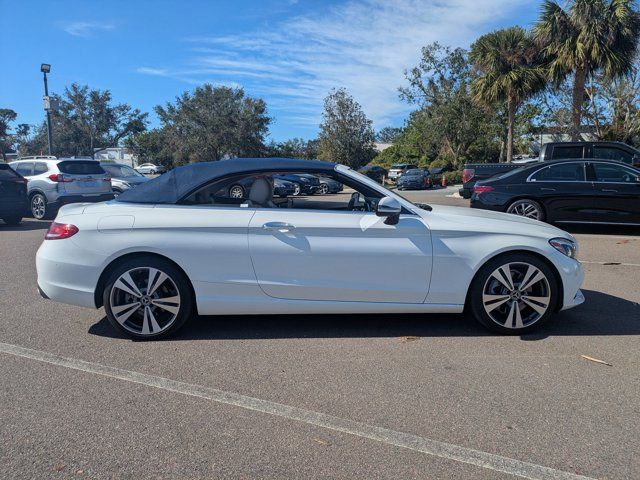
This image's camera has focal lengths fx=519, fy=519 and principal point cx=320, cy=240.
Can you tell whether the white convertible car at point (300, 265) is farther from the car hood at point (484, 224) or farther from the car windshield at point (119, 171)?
the car windshield at point (119, 171)

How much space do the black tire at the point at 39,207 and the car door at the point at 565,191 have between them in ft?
37.9

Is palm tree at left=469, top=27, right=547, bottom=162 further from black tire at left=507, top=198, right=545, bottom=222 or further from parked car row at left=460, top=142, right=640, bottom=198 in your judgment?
black tire at left=507, top=198, right=545, bottom=222

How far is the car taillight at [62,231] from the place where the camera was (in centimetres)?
446

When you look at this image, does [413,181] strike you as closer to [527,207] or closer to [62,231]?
[527,207]

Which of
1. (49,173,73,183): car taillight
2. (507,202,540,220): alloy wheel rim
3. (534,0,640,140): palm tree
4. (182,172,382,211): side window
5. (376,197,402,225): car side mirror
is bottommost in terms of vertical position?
(507,202,540,220): alloy wheel rim

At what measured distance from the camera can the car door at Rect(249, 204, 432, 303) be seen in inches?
171

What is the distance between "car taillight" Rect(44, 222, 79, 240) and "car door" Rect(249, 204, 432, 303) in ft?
5.07

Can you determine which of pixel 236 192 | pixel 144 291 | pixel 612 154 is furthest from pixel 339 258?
pixel 612 154

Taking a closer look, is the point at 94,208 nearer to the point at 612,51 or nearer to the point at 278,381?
the point at 278,381

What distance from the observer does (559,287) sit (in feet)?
14.7

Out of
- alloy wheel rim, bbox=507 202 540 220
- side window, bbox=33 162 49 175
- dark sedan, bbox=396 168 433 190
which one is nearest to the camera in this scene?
alloy wheel rim, bbox=507 202 540 220

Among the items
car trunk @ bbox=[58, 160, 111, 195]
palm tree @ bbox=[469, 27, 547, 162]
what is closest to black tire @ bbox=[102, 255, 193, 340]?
car trunk @ bbox=[58, 160, 111, 195]

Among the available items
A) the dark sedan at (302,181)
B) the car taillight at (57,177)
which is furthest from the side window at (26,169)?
the dark sedan at (302,181)

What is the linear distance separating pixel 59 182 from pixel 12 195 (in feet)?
5.22
